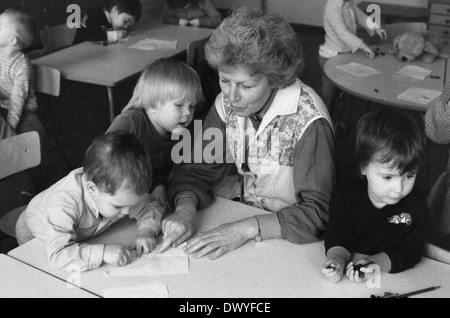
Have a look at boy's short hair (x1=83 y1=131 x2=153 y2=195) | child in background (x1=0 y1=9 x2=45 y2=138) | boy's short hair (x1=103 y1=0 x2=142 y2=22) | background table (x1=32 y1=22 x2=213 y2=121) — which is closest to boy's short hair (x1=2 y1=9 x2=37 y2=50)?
child in background (x1=0 y1=9 x2=45 y2=138)

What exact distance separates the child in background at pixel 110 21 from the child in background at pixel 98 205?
2966 millimetres

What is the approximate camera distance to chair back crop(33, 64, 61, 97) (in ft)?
12.1

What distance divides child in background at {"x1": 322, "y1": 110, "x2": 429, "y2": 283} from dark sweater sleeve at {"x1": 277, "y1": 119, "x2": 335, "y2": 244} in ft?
0.27

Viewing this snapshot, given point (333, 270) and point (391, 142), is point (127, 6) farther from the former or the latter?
point (333, 270)

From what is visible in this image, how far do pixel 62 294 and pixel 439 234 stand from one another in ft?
7.67

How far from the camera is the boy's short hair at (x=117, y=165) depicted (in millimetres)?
1732

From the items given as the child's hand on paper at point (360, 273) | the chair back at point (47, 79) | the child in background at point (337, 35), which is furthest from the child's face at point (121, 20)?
the child's hand on paper at point (360, 273)

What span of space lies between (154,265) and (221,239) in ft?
0.76

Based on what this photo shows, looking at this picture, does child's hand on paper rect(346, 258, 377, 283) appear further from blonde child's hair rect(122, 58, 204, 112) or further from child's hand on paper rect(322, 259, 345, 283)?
blonde child's hair rect(122, 58, 204, 112)

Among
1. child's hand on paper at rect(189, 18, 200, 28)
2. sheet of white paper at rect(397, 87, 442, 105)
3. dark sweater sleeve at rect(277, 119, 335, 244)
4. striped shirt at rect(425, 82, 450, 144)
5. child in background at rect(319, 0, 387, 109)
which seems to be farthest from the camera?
child's hand on paper at rect(189, 18, 200, 28)

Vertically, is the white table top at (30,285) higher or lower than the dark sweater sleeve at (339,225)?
lower

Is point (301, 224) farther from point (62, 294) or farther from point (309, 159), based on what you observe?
point (62, 294)

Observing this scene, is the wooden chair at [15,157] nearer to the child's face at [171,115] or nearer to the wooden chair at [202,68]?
the child's face at [171,115]
